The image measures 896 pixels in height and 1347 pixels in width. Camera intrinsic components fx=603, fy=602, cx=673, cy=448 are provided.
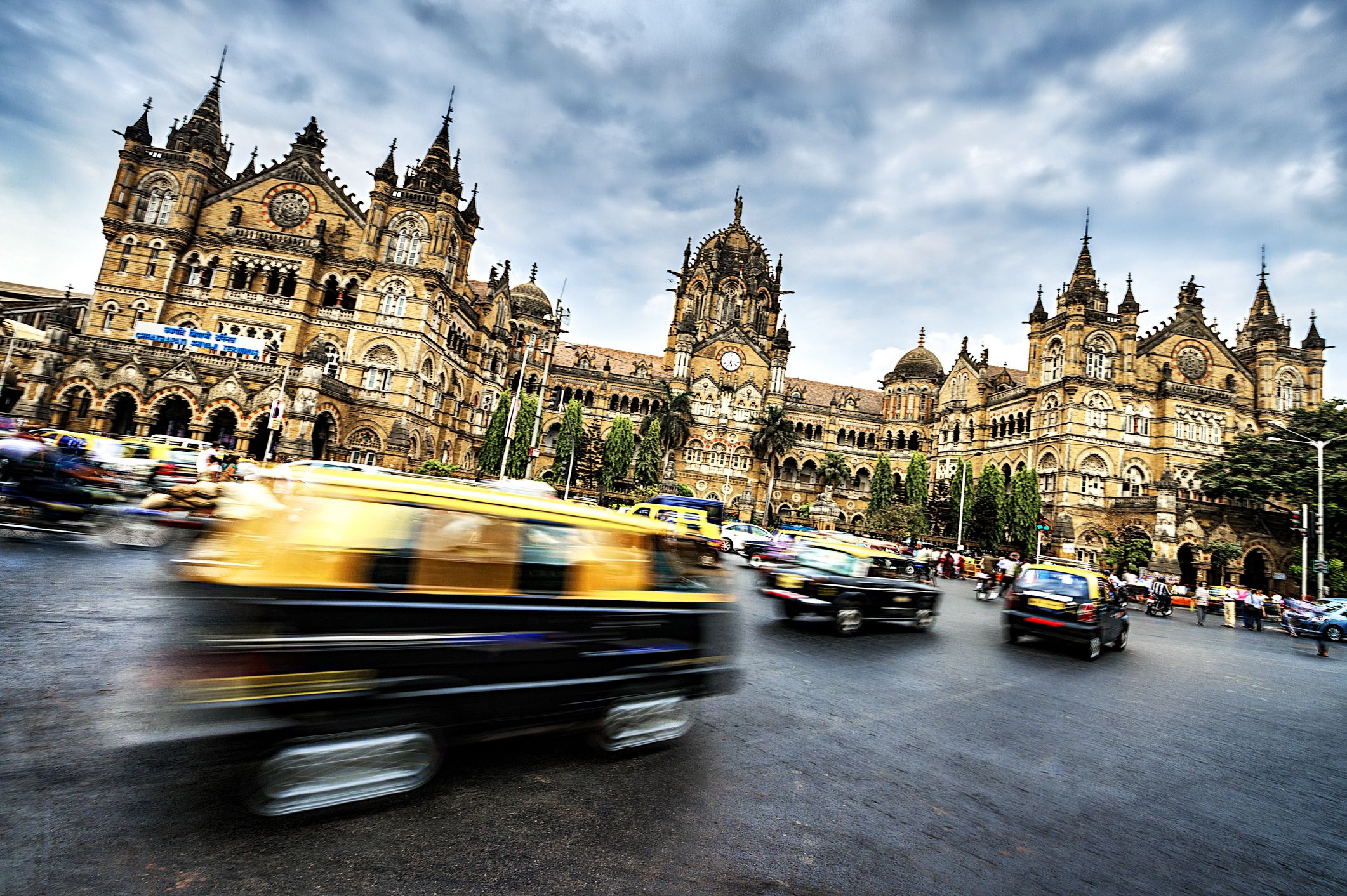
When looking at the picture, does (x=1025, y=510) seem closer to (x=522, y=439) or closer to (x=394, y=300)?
(x=522, y=439)

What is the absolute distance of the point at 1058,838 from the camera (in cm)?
429

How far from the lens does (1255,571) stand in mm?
39312

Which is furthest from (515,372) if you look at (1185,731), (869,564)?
(1185,731)

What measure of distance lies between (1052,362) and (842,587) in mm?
42522

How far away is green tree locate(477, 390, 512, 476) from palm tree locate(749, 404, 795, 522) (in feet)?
68.2

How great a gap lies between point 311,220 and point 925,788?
4277 centimetres

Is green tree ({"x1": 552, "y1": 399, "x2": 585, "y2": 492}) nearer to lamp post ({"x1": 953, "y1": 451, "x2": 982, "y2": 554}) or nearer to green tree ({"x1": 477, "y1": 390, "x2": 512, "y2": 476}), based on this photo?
green tree ({"x1": 477, "y1": 390, "x2": 512, "y2": 476})

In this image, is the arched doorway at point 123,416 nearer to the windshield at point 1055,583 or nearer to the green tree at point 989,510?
the windshield at point 1055,583

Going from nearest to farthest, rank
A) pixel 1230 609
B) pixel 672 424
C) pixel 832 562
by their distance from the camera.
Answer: pixel 832 562 < pixel 1230 609 < pixel 672 424

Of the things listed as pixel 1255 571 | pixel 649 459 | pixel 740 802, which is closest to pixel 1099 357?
pixel 1255 571

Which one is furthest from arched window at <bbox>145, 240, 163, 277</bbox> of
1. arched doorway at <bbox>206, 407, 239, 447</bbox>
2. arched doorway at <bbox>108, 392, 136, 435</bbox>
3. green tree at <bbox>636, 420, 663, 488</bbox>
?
green tree at <bbox>636, 420, 663, 488</bbox>

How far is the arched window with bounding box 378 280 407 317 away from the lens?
3488 centimetres

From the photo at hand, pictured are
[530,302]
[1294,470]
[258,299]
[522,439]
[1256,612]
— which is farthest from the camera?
[530,302]

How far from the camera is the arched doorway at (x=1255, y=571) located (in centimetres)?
3825
